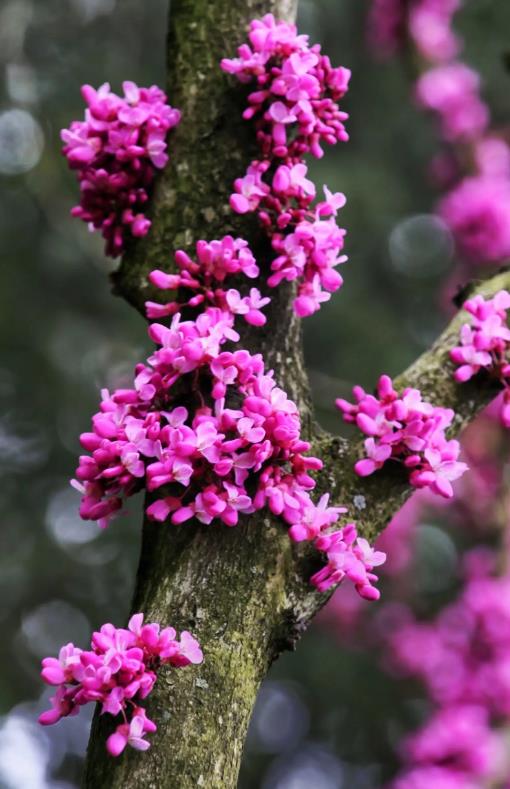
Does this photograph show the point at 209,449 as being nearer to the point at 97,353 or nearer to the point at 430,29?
the point at 430,29

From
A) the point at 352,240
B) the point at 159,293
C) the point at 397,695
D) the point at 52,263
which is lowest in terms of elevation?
the point at 159,293

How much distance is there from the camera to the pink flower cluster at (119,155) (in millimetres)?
1960

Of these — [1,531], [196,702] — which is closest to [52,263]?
[1,531]

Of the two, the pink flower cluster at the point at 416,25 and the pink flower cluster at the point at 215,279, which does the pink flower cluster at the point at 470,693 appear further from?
the pink flower cluster at the point at 215,279

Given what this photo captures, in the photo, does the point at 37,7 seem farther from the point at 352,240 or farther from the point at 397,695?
the point at 397,695

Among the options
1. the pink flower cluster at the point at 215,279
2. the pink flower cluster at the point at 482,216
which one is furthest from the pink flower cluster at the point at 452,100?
the pink flower cluster at the point at 215,279

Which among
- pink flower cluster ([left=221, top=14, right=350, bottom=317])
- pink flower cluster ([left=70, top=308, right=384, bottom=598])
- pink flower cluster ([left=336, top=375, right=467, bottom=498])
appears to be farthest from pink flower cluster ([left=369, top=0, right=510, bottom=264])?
pink flower cluster ([left=70, top=308, right=384, bottom=598])

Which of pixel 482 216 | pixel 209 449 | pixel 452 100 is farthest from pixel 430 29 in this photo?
pixel 209 449

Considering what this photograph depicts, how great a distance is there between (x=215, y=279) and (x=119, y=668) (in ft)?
2.19

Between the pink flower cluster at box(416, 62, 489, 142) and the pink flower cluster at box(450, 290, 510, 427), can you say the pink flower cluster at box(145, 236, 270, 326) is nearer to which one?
the pink flower cluster at box(450, 290, 510, 427)

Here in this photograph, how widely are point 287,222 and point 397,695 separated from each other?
282 inches

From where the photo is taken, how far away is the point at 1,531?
8.84 meters

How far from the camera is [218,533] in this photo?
5.33ft

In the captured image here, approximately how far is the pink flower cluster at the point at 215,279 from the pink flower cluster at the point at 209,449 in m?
0.06
